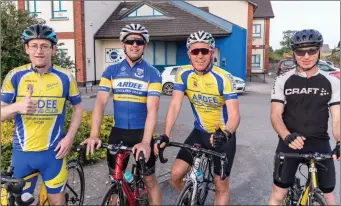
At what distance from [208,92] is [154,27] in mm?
20521

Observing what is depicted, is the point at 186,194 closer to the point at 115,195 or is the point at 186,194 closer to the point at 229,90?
the point at 115,195

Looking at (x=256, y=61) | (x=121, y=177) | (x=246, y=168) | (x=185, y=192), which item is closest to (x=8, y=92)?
(x=121, y=177)

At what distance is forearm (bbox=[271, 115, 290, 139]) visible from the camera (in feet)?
10.1

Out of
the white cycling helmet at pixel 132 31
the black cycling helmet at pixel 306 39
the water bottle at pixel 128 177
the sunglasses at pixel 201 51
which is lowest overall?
the water bottle at pixel 128 177

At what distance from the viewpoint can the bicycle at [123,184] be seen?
3.06m

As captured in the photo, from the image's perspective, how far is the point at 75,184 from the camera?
3.92m

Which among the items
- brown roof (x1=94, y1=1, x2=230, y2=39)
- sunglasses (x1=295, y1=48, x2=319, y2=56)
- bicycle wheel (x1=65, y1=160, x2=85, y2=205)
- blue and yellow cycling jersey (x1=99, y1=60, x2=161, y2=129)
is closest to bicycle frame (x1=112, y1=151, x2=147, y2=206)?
blue and yellow cycling jersey (x1=99, y1=60, x2=161, y2=129)

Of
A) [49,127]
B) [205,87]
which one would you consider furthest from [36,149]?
[205,87]

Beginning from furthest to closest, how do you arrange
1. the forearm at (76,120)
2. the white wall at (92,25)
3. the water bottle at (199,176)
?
the white wall at (92,25)
the water bottle at (199,176)
the forearm at (76,120)

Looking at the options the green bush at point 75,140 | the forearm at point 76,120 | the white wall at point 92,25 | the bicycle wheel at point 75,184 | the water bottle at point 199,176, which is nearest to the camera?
the forearm at point 76,120

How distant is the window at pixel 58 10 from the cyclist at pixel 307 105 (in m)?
21.6

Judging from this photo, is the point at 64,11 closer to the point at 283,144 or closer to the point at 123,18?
the point at 123,18

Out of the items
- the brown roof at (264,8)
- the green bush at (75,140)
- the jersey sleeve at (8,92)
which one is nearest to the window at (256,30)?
the brown roof at (264,8)

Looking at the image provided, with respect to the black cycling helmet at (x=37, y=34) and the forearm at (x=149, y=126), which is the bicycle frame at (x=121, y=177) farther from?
the black cycling helmet at (x=37, y=34)
